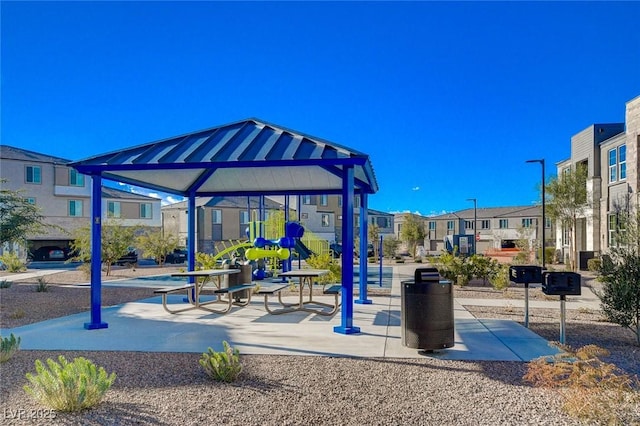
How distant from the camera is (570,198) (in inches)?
1185

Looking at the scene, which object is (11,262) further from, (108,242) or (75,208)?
(75,208)

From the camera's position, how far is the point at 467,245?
38.5 metres

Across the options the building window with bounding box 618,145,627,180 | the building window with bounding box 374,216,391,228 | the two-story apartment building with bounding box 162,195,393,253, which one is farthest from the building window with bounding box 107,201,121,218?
the building window with bounding box 618,145,627,180

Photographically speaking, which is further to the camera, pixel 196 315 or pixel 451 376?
pixel 196 315

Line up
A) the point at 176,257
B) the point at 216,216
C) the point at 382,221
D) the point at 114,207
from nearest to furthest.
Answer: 1. the point at 176,257
2. the point at 216,216
3. the point at 114,207
4. the point at 382,221

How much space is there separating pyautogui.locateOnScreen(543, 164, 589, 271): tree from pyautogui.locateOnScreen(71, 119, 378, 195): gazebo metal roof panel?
71.5 feet

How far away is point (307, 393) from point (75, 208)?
46825 millimetres

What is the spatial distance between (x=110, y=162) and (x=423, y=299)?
6.23 metres

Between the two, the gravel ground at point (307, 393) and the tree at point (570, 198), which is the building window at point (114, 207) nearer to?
the tree at point (570, 198)

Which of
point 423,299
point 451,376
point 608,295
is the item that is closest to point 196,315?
point 423,299

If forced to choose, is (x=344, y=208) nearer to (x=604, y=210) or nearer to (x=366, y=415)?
(x=366, y=415)

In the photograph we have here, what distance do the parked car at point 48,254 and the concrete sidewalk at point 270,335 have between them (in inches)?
1371

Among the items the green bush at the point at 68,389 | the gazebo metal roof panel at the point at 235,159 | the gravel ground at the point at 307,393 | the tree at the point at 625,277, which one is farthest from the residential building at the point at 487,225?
the green bush at the point at 68,389

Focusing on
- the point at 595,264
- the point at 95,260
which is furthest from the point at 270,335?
the point at 595,264
